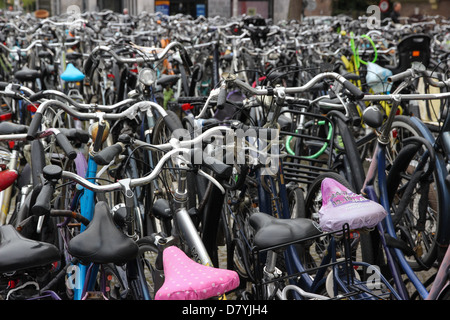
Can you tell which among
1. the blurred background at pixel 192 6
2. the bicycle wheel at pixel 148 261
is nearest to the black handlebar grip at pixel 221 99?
the bicycle wheel at pixel 148 261

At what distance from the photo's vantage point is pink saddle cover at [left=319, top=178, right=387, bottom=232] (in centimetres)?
227

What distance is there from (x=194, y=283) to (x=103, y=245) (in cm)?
47

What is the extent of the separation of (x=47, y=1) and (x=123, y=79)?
1018 inches

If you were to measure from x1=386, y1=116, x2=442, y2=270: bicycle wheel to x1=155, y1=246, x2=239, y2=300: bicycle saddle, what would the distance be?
5.14 feet

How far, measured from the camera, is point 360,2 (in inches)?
1256

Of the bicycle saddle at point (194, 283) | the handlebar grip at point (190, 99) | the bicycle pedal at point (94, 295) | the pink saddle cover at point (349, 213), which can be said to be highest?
the handlebar grip at point (190, 99)

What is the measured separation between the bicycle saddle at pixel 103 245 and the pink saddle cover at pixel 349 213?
77cm

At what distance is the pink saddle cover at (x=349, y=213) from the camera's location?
7.46 ft

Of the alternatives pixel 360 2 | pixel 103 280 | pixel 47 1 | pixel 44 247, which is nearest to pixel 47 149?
pixel 103 280

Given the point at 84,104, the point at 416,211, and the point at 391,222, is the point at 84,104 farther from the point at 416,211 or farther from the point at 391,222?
the point at 416,211

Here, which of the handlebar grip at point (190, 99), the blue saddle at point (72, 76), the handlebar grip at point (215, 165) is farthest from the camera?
the blue saddle at point (72, 76)

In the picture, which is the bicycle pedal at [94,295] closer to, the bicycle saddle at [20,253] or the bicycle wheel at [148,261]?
the bicycle wheel at [148,261]

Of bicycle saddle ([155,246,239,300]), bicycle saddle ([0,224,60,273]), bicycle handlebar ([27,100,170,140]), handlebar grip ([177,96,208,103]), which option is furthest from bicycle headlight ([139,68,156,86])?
bicycle saddle ([155,246,239,300])

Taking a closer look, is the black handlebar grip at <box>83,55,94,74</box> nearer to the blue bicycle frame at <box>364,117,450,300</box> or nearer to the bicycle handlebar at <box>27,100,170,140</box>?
the bicycle handlebar at <box>27,100,170,140</box>
